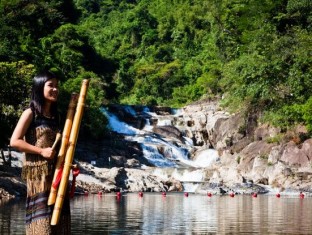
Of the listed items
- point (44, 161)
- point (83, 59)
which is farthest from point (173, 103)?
point (44, 161)

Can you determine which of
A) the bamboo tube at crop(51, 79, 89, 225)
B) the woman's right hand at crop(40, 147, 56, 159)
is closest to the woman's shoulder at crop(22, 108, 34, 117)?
the woman's right hand at crop(40, 147, 56, 159)

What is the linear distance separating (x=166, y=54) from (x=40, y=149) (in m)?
80.7

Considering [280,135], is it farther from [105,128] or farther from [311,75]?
[105,128]

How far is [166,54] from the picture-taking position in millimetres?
85812

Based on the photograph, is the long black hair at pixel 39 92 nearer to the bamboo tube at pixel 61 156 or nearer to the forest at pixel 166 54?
the bamboo tube at pixel 61 156

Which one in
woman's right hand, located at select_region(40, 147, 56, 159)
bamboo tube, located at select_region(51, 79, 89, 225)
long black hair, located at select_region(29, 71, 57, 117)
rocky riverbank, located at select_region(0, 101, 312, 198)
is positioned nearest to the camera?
bamboo tube, located at select_region(51, 79, 89, 225)

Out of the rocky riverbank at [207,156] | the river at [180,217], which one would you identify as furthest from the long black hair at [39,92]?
the rocky riverbank at [207,156]

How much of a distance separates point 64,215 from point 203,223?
43.5 ft

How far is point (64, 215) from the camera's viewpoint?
18.2 ft

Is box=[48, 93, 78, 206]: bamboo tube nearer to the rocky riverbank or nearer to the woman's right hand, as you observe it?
the woman's right hand

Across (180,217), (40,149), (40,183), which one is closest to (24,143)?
(40,149)

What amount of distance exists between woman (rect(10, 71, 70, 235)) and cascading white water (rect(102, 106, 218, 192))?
32.5m

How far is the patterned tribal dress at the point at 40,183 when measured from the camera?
555cm

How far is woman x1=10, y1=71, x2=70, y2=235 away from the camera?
5.53 meters
